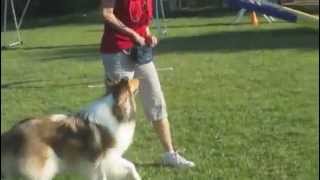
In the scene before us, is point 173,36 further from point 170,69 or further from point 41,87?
point 41,87

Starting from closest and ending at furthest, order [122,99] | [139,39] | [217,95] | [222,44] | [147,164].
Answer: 1. [122,99]
2. [139,39]
3. [147,164]
4. [217,95]
5. [222,44]

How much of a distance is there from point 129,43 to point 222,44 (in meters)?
13.3

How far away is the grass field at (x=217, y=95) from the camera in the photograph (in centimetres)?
768

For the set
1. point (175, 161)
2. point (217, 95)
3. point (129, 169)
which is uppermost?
point (129, 169)

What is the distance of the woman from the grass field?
74 cm

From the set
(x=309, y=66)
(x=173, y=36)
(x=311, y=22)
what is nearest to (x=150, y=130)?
(x=311, y=22)

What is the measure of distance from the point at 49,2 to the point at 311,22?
38872 millimetres

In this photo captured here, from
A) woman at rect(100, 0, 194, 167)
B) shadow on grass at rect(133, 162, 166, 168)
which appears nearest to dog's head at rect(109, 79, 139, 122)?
woman at rect(100, 0, 194, 167)

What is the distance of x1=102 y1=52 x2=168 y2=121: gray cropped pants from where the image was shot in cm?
710

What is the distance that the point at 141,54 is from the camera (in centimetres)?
715

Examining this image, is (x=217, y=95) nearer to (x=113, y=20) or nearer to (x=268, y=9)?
(x=113, y=20)

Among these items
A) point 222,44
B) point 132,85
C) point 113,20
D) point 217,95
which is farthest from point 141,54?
point 222,44

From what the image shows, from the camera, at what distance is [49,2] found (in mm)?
43812

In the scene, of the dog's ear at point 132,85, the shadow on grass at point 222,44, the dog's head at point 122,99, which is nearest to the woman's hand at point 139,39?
the dog's ear at point 132,85
